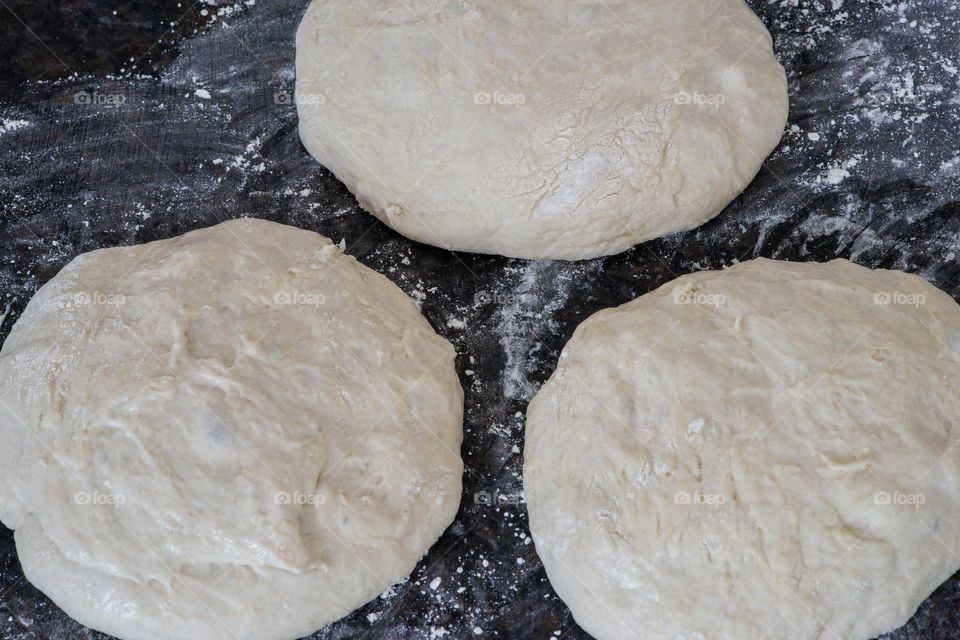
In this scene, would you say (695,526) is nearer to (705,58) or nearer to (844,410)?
(844,410)

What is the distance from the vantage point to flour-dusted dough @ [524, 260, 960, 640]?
6.49 feet

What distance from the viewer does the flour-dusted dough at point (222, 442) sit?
201cm

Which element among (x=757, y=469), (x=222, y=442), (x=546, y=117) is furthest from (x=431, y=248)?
(x=757, y=469)

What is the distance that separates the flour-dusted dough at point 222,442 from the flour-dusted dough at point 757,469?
1.32 feet

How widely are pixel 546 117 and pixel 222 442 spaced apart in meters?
1.17

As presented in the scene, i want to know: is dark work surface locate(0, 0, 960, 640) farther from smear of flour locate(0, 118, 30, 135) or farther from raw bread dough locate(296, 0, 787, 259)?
raw bread dough locate(296, 0, 787, 259)

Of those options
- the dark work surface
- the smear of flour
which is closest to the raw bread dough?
the dark work surface

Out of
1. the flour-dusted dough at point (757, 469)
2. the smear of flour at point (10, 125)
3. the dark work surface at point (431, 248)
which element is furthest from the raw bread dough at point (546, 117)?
the smear of flour at point (10, 125)

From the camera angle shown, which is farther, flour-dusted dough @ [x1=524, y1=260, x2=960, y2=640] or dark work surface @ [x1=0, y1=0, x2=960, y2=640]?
dark work surface @ [x1=0, y1=0, x2=960, y2=640]

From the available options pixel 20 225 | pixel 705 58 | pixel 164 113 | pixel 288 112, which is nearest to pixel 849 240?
pixel 705 58

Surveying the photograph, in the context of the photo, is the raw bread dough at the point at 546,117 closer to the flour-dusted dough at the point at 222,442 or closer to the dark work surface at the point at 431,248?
the dark work surface at the point at 431,248

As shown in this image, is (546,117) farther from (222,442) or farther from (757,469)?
(222,442)

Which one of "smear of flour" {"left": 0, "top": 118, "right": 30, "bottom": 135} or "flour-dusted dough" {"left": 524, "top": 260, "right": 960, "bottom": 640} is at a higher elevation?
"smear of flour" {"left": 0, "top": 118, "right": 30, "bottom": 135}

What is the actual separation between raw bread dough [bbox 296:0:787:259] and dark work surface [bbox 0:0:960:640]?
0.14m
